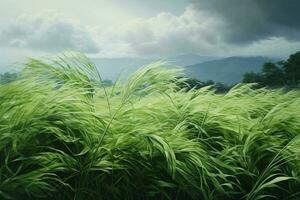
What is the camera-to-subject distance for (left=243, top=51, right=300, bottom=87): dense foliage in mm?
9492

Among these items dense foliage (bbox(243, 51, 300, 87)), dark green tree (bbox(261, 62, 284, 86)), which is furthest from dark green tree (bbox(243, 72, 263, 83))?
dark green tree (bbox(261, 62, 284, 86))

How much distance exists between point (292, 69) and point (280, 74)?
1.96 feet

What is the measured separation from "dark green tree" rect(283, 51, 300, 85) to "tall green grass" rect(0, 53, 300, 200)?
22.9 ft

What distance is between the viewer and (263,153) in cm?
297

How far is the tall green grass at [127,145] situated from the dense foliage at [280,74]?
617 centimetres

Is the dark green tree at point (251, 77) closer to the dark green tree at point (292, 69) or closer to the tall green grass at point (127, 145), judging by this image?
the dark green tree at point (292, 69)

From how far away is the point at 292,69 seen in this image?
10.2 metres

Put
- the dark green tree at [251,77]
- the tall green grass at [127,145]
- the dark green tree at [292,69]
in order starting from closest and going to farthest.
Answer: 1. the tall green grass at [127,145]
2. the dark green tree at [251,77]
3. the dark green tree at [292,69]

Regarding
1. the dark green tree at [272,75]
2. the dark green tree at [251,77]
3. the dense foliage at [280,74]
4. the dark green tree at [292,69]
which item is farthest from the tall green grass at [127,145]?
the dark green tree at [292,69]

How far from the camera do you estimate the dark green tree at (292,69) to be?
9934 mm

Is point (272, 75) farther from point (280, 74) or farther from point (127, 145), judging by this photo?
point (127, 145)

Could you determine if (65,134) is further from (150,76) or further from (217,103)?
(217,103)

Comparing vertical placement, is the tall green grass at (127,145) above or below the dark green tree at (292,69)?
above

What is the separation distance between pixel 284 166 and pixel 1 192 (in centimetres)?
145
